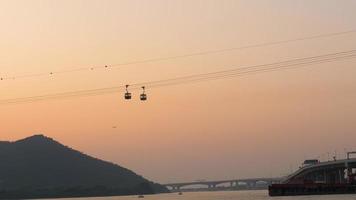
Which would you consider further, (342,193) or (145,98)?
(342,193)

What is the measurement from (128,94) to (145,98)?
2047 mm

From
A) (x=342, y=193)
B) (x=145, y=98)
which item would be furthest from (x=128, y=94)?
(x=342, y=193)

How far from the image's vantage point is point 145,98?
6688 centimetres

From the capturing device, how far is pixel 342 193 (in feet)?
655

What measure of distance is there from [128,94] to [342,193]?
479ft

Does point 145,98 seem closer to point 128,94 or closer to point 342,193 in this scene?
point 128,94

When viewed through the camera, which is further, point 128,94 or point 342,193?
point 342,193

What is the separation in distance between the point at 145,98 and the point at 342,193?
144m

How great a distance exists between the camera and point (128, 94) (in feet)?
215
